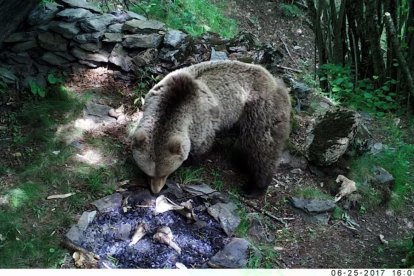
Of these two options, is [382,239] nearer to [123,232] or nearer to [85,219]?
[123,232]

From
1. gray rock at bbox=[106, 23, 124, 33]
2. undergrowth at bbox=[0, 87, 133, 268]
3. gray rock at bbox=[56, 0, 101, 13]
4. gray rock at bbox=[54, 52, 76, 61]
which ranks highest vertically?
gray rock at bbox=[56, 0, 101, 13]

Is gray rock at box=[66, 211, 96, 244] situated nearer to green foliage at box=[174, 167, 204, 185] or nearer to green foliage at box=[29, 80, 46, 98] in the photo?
green foliage at box=[174, 167, 204, 185]

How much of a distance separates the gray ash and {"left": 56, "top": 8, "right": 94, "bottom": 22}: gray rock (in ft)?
9.98

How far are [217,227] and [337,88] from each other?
386 cm

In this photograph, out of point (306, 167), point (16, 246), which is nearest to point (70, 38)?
point (16, 246)

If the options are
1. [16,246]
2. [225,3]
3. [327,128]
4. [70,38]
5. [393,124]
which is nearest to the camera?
[16,246]

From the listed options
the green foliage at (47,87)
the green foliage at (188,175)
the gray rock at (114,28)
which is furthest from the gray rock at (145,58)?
the green foliage at (188,175)

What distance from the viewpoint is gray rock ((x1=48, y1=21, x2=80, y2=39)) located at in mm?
6156

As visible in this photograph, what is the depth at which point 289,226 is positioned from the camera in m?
4.98

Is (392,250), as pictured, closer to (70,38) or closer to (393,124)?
(393,124)

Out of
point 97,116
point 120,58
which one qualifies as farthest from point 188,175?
point 120,58

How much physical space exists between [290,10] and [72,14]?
6.63m

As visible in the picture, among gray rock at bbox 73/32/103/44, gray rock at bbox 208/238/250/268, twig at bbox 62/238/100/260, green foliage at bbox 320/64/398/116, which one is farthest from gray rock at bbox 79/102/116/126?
green foliage at bbox 320/64/398/116

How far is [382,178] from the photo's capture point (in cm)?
583
